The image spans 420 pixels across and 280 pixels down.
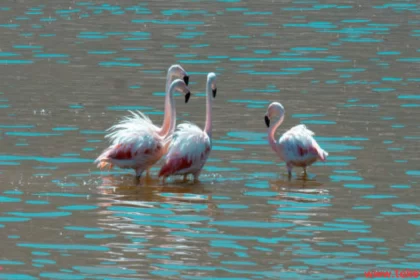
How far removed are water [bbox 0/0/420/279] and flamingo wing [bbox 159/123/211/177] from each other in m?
0.24

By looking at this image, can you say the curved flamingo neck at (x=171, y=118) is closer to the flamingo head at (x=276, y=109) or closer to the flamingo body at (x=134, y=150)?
the flamingo body at (x=134, y=150)

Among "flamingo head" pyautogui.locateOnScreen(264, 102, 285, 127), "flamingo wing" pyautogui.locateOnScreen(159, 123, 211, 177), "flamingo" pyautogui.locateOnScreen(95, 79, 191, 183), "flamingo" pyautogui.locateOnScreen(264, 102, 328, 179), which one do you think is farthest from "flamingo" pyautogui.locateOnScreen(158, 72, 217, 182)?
"flamingo head" pyautogui.locateOnScreen(264, 102, 285, 127)

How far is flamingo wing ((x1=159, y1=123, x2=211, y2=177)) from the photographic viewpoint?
13.0m

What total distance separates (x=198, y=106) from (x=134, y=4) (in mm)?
14507

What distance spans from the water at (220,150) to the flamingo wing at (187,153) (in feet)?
0.79

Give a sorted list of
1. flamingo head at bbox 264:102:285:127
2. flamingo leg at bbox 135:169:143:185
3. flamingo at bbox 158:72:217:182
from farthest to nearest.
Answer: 1. flamingo head at bbox 264:102:285:127
2. flamingo leg at bbox 135:169:143:185
3. flamingo at bbox 158:72:217:182

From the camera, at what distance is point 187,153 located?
12.9m

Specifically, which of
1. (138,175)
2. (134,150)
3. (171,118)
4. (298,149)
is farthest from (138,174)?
(298,149)

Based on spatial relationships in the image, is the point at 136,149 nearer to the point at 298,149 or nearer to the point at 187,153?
the point at 187,153

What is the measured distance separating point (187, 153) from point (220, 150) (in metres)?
1.79

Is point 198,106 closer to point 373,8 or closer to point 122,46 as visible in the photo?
point 122,46

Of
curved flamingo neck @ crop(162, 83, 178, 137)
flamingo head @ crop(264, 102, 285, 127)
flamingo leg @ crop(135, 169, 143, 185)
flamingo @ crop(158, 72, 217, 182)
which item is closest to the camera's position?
flamingo @ crop(158, 72, 217, 182)

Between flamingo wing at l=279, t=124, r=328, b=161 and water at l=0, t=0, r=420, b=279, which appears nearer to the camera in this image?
water at l=0, t=0, r=420, b=279

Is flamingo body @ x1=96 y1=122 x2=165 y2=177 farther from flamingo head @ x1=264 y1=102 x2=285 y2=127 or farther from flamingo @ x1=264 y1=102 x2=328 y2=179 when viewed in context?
flamingo head @ x1=264 y1=102 x2=285 y2=127
